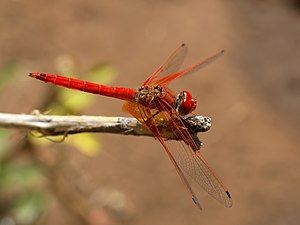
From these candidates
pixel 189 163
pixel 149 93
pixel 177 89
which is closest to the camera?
pixel 189 163

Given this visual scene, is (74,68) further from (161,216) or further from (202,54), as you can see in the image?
(202,54)

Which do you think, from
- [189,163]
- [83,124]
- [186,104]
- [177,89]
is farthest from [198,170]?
[177,89]

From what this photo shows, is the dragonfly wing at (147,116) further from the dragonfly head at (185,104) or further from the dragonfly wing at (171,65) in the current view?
the dragonfly wing at (171,65)

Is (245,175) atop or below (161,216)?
atop

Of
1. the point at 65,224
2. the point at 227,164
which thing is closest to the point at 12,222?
the point at 65,224

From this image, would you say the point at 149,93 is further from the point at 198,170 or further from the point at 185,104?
the point at 198,170

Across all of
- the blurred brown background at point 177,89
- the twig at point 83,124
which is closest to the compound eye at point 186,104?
the twig at point 83,124
